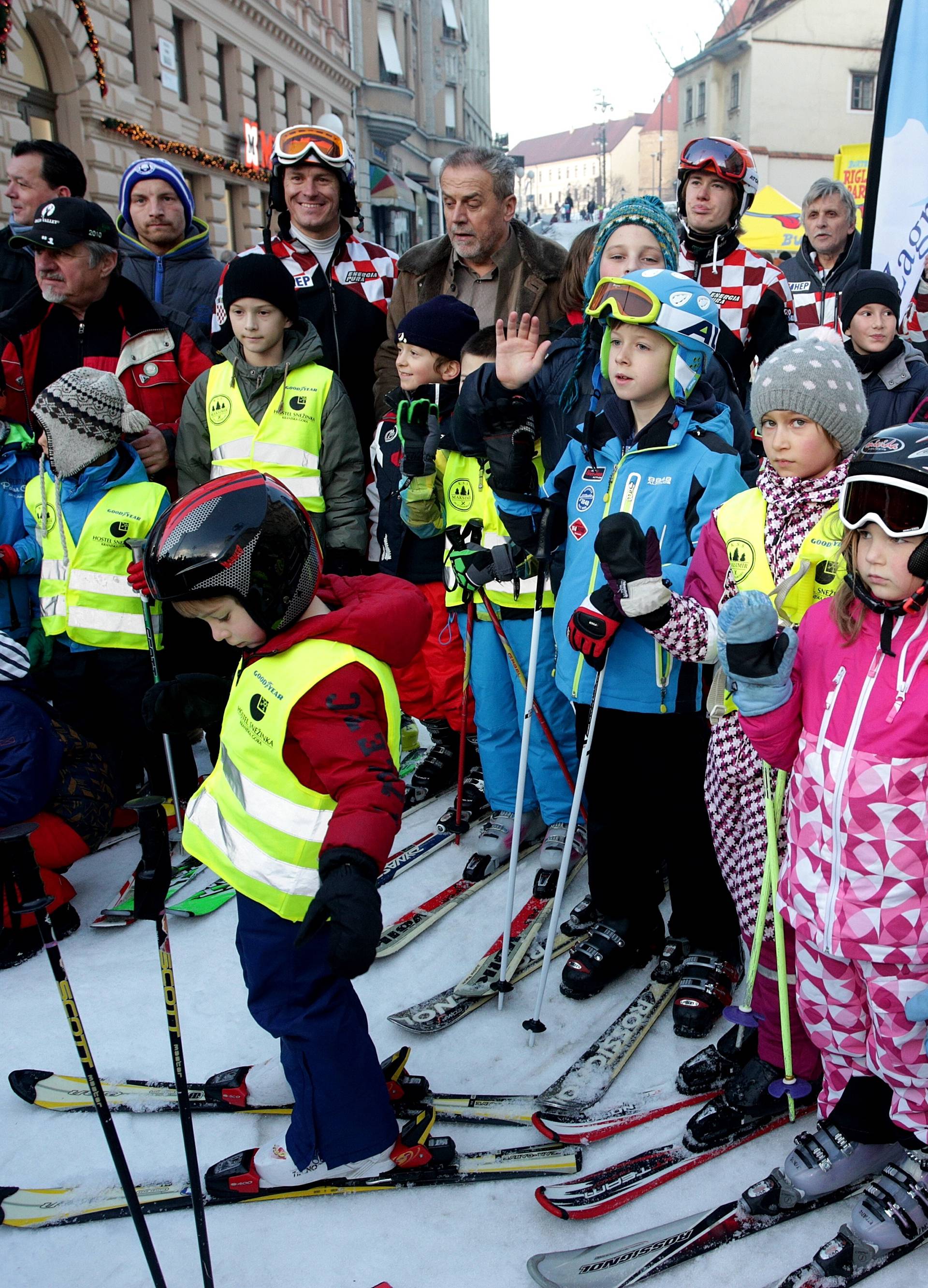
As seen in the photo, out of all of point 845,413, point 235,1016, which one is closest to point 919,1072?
point 845,413

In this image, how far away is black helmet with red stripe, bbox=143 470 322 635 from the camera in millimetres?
1984

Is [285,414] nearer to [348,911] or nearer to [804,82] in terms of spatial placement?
[348,911]

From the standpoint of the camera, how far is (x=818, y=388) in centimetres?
235

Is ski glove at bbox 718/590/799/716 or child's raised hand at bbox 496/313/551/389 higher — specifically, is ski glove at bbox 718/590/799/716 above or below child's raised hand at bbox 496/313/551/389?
below

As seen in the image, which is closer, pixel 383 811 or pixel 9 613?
pixel 383 811

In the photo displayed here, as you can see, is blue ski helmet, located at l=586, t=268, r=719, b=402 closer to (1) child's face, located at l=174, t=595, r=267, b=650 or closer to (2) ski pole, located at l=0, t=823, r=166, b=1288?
(1) child's face, located at l=174, t=595, r=267, b=650

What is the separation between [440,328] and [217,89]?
17893 mm

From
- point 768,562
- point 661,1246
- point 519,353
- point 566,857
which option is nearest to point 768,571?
point 768,562

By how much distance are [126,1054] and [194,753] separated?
2.16 m

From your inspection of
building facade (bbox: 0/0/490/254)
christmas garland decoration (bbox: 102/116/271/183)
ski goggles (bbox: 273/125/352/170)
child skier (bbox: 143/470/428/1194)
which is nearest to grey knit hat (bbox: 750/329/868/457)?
child skier (bbox: 143/470/428/1194)

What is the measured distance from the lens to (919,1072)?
2035 millimetres

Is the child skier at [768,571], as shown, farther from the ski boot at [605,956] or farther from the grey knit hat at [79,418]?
the grey knit hat at [79,418]

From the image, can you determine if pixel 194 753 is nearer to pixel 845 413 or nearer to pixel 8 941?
pixel 8 941

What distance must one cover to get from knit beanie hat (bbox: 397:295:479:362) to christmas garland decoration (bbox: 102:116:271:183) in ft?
30.5
